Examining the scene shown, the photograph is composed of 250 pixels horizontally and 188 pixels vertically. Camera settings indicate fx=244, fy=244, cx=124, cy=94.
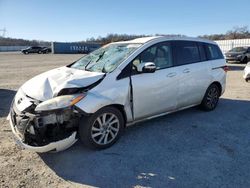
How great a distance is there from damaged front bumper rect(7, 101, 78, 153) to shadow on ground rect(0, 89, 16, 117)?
8.85 ft

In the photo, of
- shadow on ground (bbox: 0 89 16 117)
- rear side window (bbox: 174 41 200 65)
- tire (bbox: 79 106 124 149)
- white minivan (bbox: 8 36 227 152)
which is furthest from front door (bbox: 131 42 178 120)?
shadow on ground (bbox: 0 89 16 117)

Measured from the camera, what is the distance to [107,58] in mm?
4617

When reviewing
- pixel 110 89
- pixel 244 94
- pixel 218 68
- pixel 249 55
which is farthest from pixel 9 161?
pixel 249 55

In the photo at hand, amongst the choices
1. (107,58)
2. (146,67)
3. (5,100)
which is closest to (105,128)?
(146,67)

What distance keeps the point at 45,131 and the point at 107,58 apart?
1854mm

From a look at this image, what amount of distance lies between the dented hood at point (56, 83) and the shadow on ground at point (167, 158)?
975 mm

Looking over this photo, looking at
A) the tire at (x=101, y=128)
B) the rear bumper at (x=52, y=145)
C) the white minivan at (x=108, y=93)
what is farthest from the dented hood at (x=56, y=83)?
the rear bumper at (x=52, y=145)

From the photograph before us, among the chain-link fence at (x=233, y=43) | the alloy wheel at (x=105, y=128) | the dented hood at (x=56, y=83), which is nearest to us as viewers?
the dented hood at (x=56, y=83)

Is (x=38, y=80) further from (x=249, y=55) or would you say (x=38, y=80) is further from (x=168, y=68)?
(x=249, y=55)

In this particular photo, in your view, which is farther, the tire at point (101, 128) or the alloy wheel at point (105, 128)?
the alloy wheel at point (105, 128)

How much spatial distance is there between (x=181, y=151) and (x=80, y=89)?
188cm

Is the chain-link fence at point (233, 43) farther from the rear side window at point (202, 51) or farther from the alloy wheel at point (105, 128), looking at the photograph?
the alloy wheel at point (105, 128)

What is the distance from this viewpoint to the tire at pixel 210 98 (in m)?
5.90

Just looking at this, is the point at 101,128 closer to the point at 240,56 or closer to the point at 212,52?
the point at 212,52
